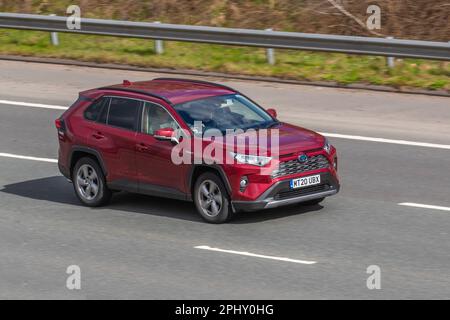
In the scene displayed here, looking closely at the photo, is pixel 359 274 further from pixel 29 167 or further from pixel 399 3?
pixel 399 3

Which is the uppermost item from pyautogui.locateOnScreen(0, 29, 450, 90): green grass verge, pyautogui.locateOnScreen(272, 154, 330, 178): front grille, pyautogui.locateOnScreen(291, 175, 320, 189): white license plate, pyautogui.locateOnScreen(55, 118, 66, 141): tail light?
pyautogui.locateOnScreen(55, 118, 66, 141): tail light

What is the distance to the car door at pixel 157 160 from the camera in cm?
1438

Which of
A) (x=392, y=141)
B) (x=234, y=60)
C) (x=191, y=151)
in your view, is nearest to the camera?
(x=191, y=151)

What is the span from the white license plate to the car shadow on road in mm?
603

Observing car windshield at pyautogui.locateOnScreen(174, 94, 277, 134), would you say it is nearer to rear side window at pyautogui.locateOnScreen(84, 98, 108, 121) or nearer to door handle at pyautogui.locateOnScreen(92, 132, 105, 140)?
door handle at pyautogui.locateOnScreen(92, 132, 105, 140)

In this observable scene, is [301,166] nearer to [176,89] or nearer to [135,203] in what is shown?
[176,89]

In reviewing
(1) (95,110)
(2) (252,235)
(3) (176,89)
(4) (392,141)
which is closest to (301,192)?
(2) (252,235)

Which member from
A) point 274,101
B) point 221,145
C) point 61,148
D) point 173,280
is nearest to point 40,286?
point 173,280

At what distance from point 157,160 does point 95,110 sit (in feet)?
5.12

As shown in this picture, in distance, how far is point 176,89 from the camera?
15.3m

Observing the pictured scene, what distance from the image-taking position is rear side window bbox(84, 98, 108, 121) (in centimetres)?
1553

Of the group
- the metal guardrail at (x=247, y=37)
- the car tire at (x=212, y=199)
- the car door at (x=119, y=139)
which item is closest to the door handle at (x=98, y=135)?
the car door at (x=119, y=139)

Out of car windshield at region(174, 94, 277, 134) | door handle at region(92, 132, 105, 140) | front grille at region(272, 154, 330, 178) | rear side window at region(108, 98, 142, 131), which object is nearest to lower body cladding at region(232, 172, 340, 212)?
front grille at region(272, 154, 330, 178)

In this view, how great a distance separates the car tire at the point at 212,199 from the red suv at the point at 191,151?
0.01m
